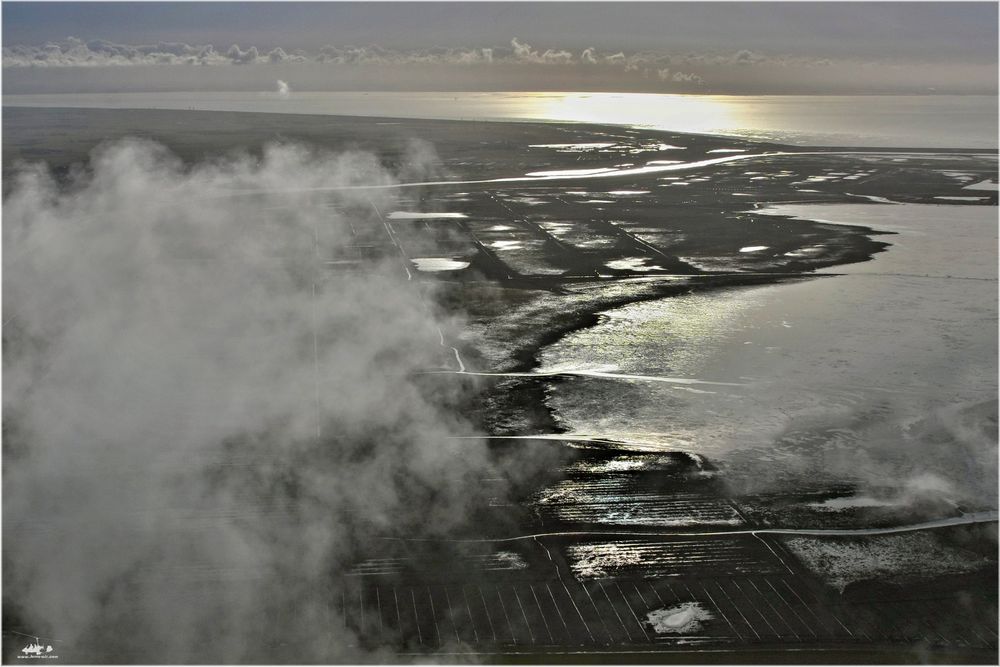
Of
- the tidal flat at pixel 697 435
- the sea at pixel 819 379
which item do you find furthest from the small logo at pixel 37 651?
the sea at pixel 819 379

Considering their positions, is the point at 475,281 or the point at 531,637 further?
the point at 475,281

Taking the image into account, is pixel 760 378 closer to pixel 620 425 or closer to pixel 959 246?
pixel 620 425

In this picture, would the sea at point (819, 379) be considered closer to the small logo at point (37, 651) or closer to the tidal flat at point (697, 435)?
the tidal flat at point (697, 435)

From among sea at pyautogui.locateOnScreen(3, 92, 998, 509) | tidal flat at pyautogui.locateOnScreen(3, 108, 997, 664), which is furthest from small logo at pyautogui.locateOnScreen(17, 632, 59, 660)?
sea at pyautogui.locateOnScreen(3, 92, 998, 509)

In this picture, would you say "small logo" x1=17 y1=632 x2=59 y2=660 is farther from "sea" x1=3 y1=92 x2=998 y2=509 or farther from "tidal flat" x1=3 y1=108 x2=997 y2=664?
"sea" x1=3 y1=92 x2=998 y2=509

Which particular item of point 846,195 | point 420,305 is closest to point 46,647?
point 420,305

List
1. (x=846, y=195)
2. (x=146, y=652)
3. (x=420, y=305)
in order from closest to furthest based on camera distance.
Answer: (x=146, y=652) < (x=420, y=305) < (x=846, y=195)

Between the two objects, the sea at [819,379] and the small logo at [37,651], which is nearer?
the small logo at [37,651]

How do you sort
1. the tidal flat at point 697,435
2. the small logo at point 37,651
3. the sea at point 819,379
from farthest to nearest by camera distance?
the sea at point 819,379, the tidal flat at point 697,435, the small logo at point 37,651
